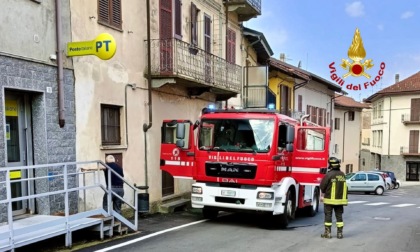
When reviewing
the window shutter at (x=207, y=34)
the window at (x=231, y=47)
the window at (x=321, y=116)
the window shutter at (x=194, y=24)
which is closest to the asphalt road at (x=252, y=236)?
the window shutter at (x=194, y=24)

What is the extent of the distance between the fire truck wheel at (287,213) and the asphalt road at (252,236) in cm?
19

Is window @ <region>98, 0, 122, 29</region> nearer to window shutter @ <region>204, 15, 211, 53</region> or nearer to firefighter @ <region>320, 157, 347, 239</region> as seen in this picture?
window shutter @ <region>204, 15, 211, 53</region>

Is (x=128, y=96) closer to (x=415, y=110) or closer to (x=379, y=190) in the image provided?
(x=379, y=190)

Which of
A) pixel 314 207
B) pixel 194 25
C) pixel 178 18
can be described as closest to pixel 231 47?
pixel 194 25

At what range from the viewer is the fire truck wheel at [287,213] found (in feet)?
32.1

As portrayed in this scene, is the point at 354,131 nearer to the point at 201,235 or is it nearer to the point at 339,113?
the point at 339,113

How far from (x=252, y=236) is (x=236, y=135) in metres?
2.51

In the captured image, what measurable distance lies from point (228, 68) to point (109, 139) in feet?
22.0

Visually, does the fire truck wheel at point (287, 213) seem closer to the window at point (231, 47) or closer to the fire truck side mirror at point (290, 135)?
the fire truck side mirror at point (290, 135)

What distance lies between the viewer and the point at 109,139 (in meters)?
10.5

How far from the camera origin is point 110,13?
34.1 feet

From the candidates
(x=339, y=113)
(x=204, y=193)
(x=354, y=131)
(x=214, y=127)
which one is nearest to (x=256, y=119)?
(x=214, y=127)

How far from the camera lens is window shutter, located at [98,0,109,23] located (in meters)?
9.97

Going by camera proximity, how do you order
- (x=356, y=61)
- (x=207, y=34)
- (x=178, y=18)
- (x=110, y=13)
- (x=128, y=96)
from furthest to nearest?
(x=207, y=34) → (x=178, y=18) → (x=356, y=61) → (x=128, y=96) → (x=110, y=13)
